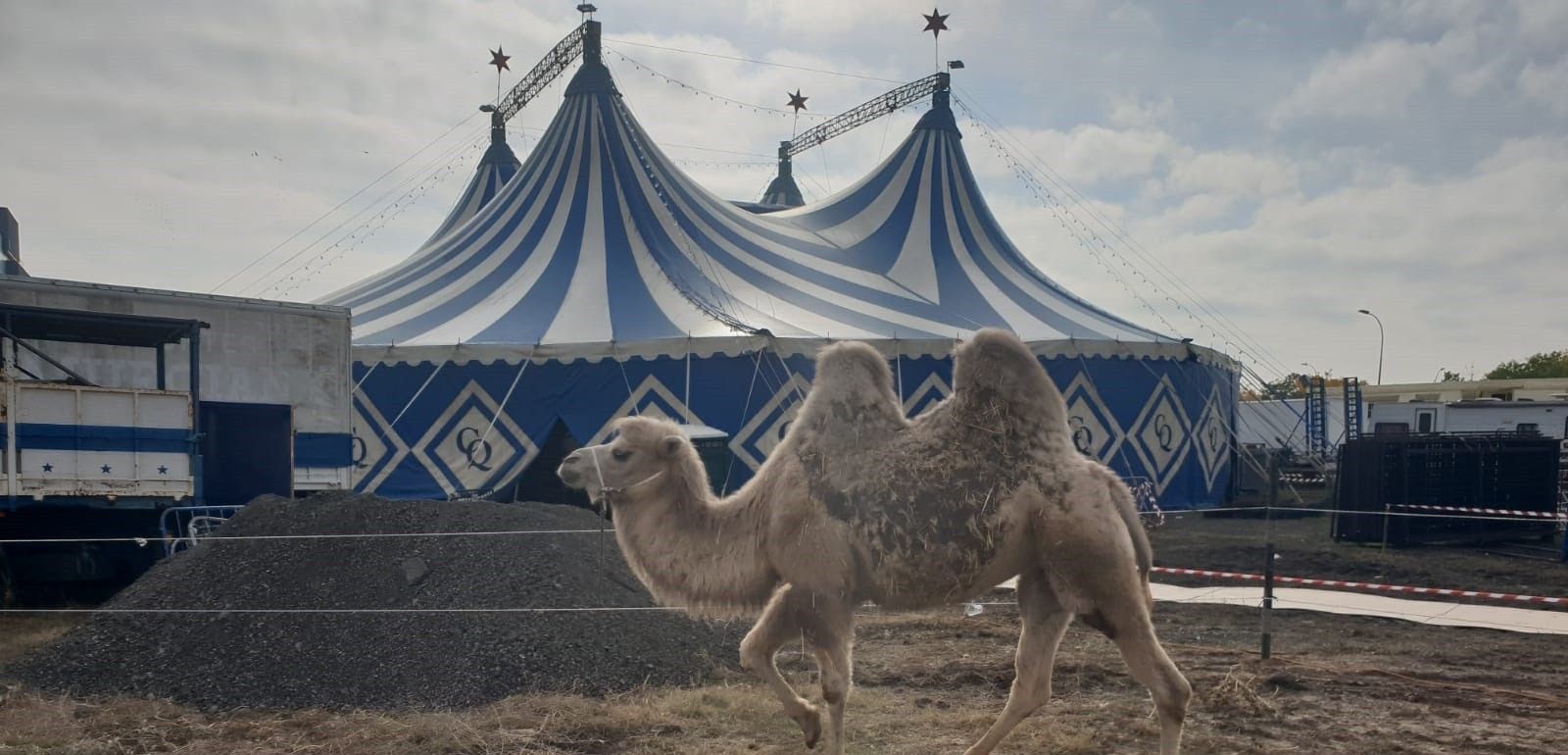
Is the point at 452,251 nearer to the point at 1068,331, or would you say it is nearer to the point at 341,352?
the point at 341,352

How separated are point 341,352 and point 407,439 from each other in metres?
2.96

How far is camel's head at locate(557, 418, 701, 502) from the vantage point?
5.23m

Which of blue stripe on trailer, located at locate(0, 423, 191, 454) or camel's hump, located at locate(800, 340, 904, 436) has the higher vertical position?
camel's hump, located at locate(800, 340, 904, 436)

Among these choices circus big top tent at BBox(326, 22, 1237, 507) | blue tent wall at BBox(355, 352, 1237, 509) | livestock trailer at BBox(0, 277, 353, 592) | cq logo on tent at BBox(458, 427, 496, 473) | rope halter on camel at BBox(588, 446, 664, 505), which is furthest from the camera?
cq logo on tent at BBox(458, 427, 496, 473)

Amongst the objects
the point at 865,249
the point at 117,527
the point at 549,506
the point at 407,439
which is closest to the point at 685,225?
the point at 865,249

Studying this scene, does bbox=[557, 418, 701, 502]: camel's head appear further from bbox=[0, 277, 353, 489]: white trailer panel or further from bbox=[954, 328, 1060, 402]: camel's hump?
bbox=[0, 277, 353, 489]: white trailer panel

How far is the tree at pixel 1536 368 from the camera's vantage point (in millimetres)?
56781

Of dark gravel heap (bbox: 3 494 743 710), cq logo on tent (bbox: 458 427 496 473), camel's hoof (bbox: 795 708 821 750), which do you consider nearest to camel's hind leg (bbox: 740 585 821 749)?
camel's hoof (bbox: 795 708 821 750)

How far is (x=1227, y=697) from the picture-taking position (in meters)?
6.31

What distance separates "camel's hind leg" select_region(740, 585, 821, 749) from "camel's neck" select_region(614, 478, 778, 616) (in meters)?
0.11

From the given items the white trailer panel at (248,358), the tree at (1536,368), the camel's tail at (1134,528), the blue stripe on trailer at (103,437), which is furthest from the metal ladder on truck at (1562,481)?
the tree at (1536,368)

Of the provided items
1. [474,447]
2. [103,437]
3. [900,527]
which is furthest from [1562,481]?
[103,437]

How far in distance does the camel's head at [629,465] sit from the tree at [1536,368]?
6257cm

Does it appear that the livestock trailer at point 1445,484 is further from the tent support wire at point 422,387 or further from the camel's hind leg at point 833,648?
the camel's hind leg at point 833,648
